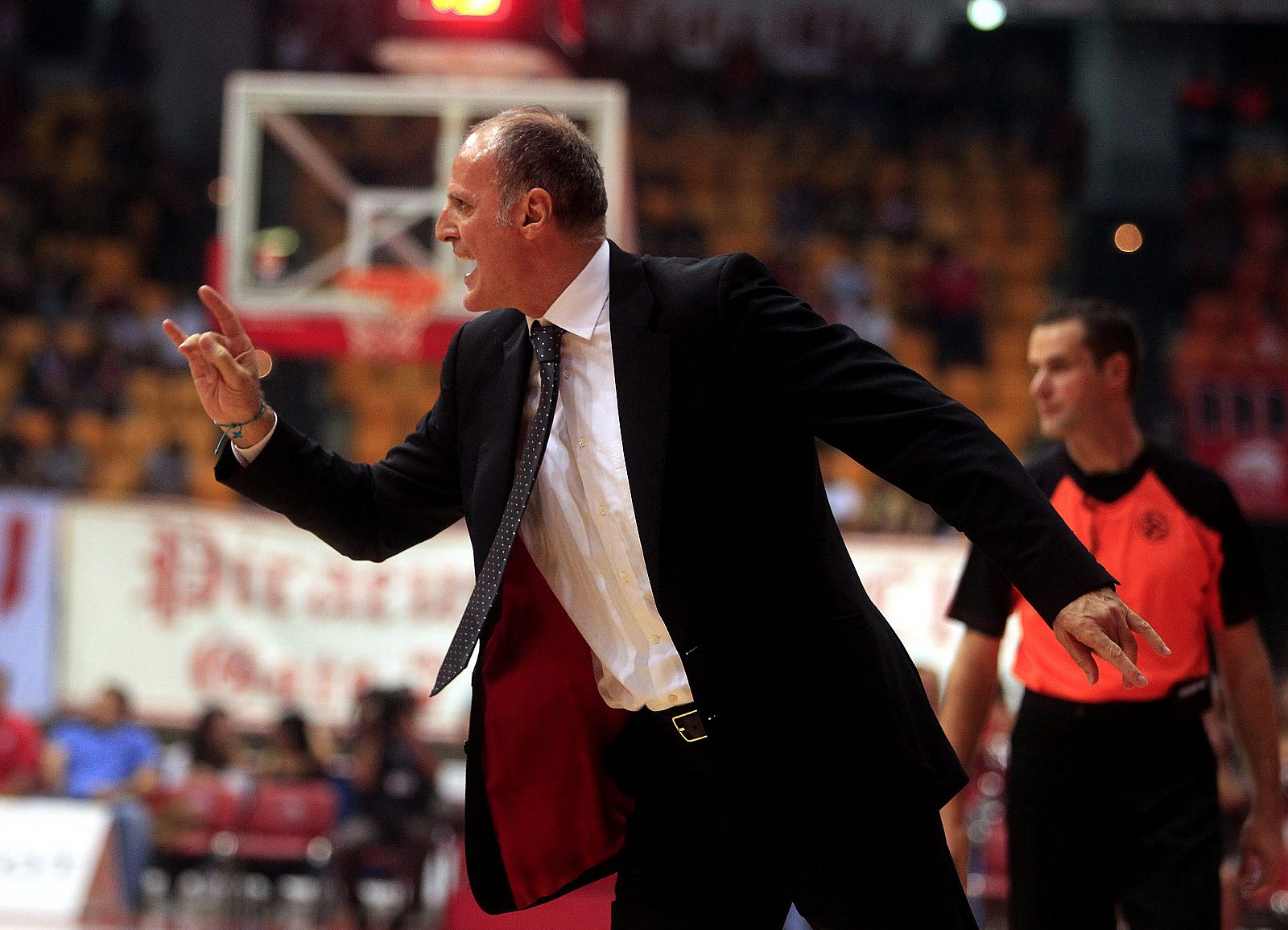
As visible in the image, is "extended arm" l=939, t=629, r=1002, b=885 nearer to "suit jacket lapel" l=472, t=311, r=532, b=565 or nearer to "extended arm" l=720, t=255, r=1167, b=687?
"extended arm" l=720, t=255, r=1167, b=687

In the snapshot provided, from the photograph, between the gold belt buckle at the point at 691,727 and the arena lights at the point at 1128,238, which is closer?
the gold belt buckle at the point at 691,727

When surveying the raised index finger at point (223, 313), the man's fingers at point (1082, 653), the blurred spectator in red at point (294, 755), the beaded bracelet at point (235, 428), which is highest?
the raised index finger at point (223, 313)

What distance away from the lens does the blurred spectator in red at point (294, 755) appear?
32.5 feet

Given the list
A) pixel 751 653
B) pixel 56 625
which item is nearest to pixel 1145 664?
pixel 751 653

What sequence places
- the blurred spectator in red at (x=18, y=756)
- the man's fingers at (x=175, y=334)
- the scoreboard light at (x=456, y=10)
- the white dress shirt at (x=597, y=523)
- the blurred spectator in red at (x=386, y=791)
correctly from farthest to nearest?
1. the blurred spectator in red at (x=18, y=756)
2. the blurred spectator in red at (x=386, y=791)
3. the scoreboard light at (x=456, y=10)
4. the man's fingers at (x=175, y=334)
5. the white dress shirt at (x=597, y=523)

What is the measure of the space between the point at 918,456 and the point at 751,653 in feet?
1.46

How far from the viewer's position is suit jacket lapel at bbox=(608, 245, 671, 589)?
259 cm

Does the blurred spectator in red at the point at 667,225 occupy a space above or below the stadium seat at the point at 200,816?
above

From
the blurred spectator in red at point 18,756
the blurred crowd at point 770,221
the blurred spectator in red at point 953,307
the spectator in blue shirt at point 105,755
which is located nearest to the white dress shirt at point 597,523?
the spectator in blue shirt at point 105,755

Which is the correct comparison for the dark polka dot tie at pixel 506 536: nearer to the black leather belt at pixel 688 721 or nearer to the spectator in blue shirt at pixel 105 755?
the black leather belt at pixel 688 721

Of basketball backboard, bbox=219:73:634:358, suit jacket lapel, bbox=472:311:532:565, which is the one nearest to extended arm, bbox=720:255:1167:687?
suit jacket lapel, bbox=472:311:532:565

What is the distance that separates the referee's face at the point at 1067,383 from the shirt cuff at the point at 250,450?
6.50 ft

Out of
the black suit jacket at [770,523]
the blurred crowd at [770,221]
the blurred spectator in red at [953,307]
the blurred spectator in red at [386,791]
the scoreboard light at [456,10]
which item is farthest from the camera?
the blurred spectator in red at [953,307]

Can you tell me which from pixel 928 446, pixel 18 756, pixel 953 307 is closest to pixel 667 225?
pixel 953 307
